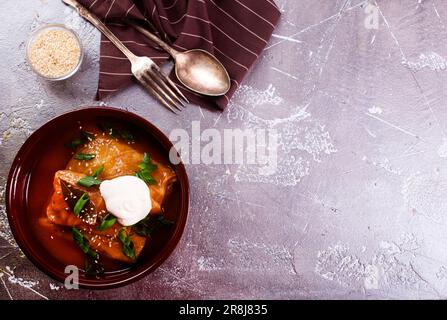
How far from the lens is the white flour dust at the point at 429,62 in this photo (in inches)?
52.5

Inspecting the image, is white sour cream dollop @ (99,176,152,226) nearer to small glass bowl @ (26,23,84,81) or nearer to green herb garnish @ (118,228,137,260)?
green herb garnish @ (118,228,137,260)

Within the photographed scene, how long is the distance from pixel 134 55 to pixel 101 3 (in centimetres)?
14

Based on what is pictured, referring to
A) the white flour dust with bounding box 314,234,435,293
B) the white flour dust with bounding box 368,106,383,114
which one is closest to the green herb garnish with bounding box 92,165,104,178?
the white flour dust with bounding box 314,234,435,293

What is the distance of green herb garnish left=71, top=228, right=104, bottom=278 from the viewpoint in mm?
1184

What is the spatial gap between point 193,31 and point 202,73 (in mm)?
96

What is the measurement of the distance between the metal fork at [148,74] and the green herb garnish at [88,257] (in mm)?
345

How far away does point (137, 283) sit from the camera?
1.26 m

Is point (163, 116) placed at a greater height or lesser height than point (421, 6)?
lesser

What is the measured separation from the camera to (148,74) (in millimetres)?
1248

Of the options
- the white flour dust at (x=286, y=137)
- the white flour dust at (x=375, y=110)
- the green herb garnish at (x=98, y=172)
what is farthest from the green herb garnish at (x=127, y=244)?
the white flour dust at (x=375, y=110)

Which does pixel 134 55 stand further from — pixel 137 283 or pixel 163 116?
pixel 137 283

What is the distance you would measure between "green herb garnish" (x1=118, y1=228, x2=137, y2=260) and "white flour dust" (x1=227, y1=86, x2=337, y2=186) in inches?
11.1
